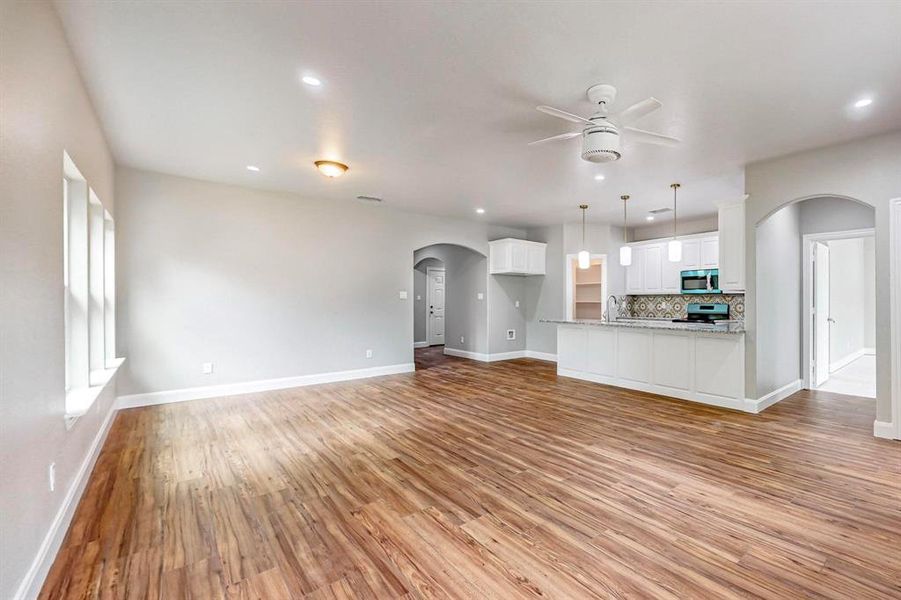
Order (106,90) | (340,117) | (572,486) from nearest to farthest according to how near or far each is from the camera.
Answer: (572,486) < (106,90) < (340,117)

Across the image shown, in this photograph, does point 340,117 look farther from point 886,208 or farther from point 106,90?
point 886,208

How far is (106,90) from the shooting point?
2949 millimetres

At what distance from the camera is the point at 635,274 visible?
8258 millimetres

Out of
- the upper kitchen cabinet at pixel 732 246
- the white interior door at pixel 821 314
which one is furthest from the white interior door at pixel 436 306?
the white interior door at pixel 821 314

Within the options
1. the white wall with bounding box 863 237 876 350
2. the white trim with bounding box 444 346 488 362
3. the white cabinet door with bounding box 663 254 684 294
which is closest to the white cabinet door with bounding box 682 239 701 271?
the white cabinet door with bounding box 663 254 684 294

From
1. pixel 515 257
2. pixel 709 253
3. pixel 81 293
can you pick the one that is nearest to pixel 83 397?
pixel 81 293

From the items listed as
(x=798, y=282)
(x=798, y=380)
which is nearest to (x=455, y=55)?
(x=798, y=282)

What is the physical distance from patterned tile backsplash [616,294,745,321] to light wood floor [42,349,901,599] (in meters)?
2.85

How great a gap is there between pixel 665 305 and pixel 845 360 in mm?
3464

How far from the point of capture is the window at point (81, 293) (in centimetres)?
281

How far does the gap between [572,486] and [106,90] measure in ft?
14.8

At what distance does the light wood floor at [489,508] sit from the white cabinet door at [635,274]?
13.2 ft

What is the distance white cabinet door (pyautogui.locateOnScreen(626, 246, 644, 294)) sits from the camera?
8.17 m

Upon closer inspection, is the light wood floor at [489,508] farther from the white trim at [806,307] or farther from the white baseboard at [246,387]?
the white trim at [806,307]
